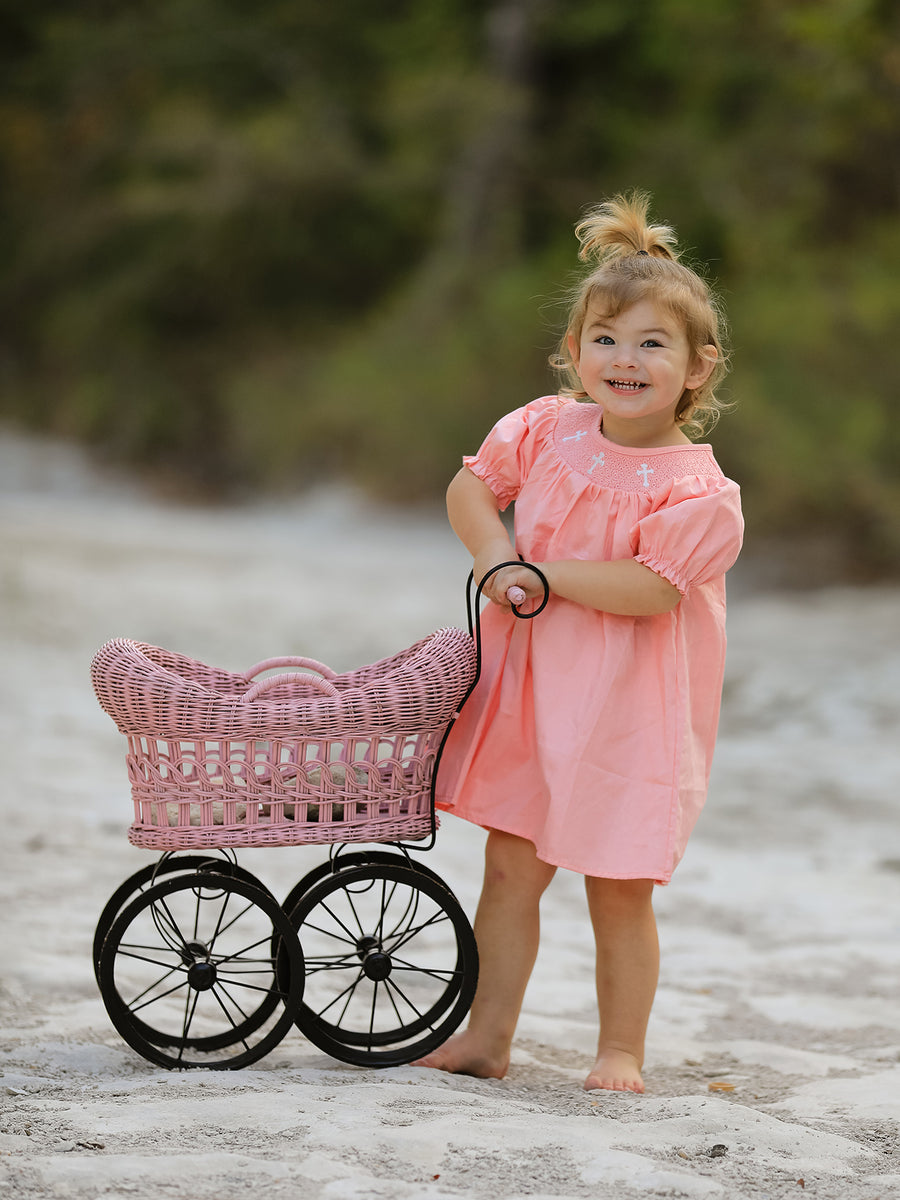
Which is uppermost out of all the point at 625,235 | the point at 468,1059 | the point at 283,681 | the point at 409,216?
the point at 409,216

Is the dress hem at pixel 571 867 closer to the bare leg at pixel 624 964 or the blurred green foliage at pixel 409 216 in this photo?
the bare leg at pixel 624 964

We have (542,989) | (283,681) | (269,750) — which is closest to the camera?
(269,750)

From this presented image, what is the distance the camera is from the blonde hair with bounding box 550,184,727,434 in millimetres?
2264

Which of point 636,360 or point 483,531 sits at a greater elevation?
point 636,360

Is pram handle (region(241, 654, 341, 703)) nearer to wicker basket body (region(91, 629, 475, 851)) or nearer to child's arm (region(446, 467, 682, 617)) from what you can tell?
wicker basket body (region(91, 629, 475, 851))

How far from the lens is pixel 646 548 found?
2201mm

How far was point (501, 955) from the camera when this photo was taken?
236 centimetres

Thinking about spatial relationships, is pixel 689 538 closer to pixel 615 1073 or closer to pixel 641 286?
pixel 641 286

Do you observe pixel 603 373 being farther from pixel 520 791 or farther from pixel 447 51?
pixel 447 51

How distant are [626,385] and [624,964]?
37.8 inches

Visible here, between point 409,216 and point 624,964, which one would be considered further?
point 409,216

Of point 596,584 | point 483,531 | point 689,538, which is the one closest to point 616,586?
point 596,584

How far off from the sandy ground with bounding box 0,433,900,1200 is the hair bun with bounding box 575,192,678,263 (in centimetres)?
137

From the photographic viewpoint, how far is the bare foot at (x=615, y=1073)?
7.52ft
